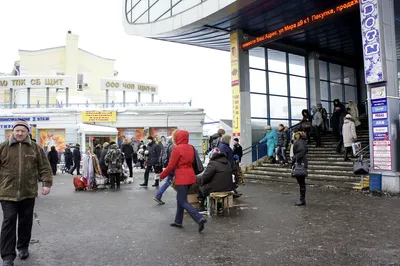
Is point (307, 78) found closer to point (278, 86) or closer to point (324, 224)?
point (278, 86)

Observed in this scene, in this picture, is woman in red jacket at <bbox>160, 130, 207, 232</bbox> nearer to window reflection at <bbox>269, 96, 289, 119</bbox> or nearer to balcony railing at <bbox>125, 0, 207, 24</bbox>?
balcony railing at <bbox>125, 0, 207, 24</bbox>

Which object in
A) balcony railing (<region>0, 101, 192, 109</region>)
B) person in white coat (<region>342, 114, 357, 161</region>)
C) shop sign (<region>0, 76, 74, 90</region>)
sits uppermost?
shop sign (<region>0, 76, 74, 90</region>)

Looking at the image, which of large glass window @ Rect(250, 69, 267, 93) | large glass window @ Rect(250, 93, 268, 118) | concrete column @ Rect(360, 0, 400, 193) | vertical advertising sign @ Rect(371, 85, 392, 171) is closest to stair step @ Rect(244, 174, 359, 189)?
concrete column @ Rect(360, 0, 400, 193)

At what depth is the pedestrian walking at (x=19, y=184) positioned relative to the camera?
13.7ft

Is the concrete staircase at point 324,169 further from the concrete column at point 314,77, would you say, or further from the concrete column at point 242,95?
the concrete column at point 314,77

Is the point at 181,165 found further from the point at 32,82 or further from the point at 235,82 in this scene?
the point at 32,82

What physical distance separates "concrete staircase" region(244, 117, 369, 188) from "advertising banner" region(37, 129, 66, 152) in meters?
18.1

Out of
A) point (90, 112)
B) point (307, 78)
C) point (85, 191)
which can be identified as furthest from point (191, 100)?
point (85, 191)

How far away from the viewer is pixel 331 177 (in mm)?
11164

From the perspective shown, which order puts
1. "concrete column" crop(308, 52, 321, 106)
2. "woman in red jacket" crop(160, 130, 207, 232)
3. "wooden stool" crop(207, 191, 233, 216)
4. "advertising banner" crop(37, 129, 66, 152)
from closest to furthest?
"woman in red jacket" crop(160, 130, 207, 232) → "wooden stool" crop(207, 191, 233, 216) → "concrete column" crop(308, 52, 321, 106) → "advertising banner" crop(37, 129, 66, 152)

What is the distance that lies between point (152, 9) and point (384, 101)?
1206 cm

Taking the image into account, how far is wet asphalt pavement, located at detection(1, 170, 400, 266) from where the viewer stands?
4375 millimetres

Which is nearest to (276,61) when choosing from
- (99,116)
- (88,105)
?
(99,116)

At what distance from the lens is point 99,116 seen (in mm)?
27609
